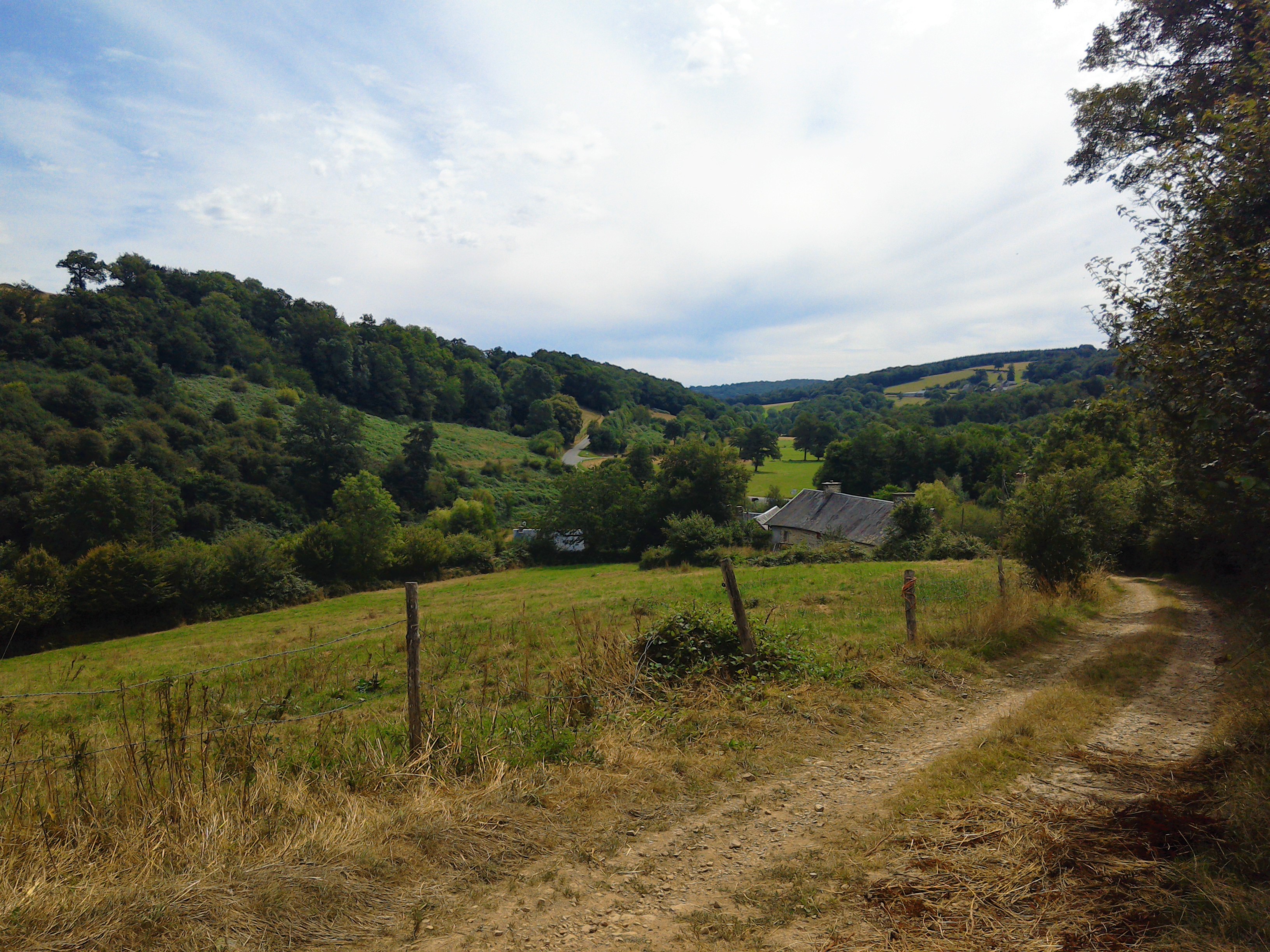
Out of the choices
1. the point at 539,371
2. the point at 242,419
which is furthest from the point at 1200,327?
the point at 539,371

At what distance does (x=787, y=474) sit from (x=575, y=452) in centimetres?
3812

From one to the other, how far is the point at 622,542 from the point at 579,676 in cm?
4702

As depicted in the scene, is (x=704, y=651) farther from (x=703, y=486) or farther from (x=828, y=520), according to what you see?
(x=703, y=486)

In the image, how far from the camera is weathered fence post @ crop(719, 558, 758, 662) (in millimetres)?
8094

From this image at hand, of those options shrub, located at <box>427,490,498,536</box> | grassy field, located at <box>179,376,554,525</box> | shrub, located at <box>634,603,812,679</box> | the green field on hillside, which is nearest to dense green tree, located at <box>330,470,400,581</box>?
the green field on hillside

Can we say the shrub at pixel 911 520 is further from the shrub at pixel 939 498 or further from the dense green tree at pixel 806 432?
the dense green tree at pixel 806 432

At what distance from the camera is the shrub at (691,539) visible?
43.9m

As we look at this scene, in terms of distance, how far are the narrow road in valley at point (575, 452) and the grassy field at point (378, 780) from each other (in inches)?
3572

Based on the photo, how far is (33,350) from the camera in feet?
243

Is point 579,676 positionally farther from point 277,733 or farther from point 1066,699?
point 1066,699

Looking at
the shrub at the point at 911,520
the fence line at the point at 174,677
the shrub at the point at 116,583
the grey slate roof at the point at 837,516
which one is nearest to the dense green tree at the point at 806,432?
the grey slate roof at the point at 837,516

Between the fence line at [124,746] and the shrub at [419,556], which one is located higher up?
the fence line at [124,746]

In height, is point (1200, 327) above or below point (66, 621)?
above

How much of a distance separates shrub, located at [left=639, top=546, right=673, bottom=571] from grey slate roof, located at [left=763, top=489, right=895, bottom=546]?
1231 cm
